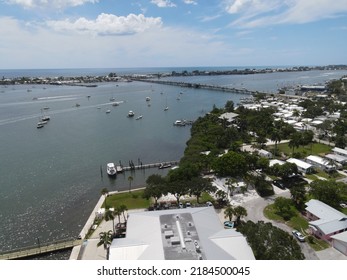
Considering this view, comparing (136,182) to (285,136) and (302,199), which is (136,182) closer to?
(302,199)

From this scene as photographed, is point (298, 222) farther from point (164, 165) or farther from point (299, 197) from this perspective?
point (164, 165)

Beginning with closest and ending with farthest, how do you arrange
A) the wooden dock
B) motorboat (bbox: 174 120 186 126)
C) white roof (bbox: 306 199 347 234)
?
white roof (bbox: 306 199 347 234), the wooden dock, motorboat (bbox: 174 120 186 126)

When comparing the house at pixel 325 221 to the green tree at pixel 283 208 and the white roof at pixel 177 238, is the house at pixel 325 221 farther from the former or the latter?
the white roof at pixel 177 238

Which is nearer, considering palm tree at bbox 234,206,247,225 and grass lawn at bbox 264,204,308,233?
palm tree at bbox 234,206,247,225

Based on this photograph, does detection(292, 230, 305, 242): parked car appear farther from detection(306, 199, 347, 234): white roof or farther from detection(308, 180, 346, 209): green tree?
detection(308, 180, 346, 209): green tree

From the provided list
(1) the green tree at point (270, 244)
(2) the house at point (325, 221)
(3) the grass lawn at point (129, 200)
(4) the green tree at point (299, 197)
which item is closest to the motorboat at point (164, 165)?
(3) the grass lawn at point (129, 200)

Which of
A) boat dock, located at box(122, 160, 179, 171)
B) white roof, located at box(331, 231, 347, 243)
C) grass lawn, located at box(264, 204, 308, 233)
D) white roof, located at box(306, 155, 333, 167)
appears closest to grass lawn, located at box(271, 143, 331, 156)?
white roof, located at box(306, 155, 333, 167)

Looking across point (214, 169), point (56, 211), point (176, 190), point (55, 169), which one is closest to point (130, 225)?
point (176, 190)
